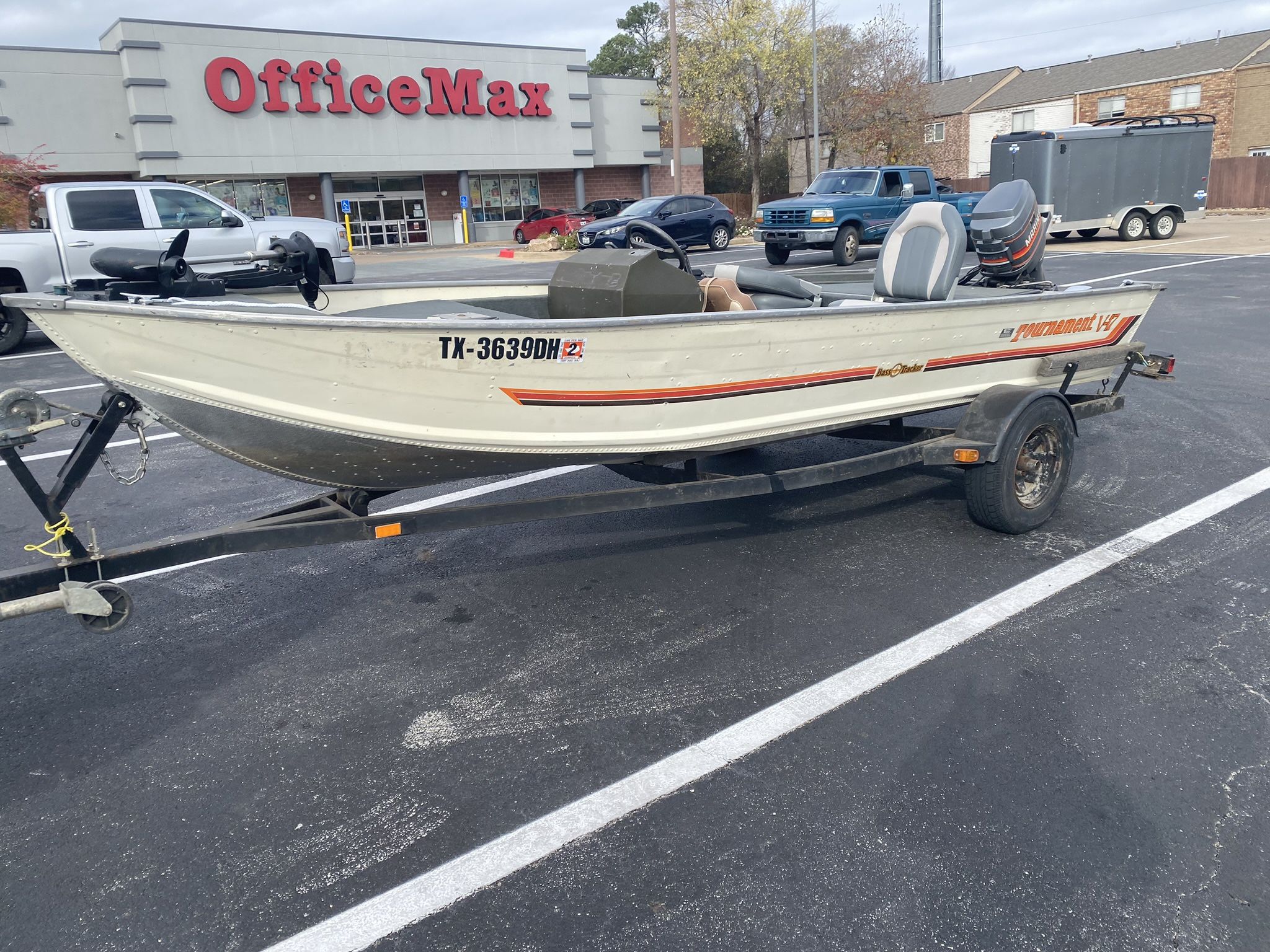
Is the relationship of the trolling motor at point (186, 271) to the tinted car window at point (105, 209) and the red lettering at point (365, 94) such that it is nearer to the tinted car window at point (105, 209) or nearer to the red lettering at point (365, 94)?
the tinted car window at point (105, 209)

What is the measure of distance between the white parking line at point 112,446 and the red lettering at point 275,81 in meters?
27.4

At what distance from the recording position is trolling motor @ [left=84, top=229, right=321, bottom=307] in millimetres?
3490

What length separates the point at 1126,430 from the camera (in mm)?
6898

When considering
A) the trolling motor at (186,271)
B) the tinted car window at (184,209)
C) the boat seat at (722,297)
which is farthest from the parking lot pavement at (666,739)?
the tinted car window at (184,209)

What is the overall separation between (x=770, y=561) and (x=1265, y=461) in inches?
145

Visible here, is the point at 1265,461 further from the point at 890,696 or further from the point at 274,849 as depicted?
the point at 274,849

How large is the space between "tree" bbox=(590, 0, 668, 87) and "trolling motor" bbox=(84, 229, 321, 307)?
219ft

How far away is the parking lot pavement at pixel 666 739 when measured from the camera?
8.10 feet

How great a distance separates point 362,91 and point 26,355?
24.4 metres

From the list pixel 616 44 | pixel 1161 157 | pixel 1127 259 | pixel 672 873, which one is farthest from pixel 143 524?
pixel 616 44

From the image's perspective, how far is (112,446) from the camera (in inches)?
286

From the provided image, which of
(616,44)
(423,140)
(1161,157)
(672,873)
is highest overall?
(616,44)

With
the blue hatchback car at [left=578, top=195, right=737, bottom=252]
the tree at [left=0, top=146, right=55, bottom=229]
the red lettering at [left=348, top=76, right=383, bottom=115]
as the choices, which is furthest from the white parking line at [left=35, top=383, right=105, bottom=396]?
the red lettering at [left=348, top=76, right=383, bottom=115]

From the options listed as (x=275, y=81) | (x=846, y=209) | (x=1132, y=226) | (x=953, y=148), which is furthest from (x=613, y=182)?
(x=1132, y=226)
